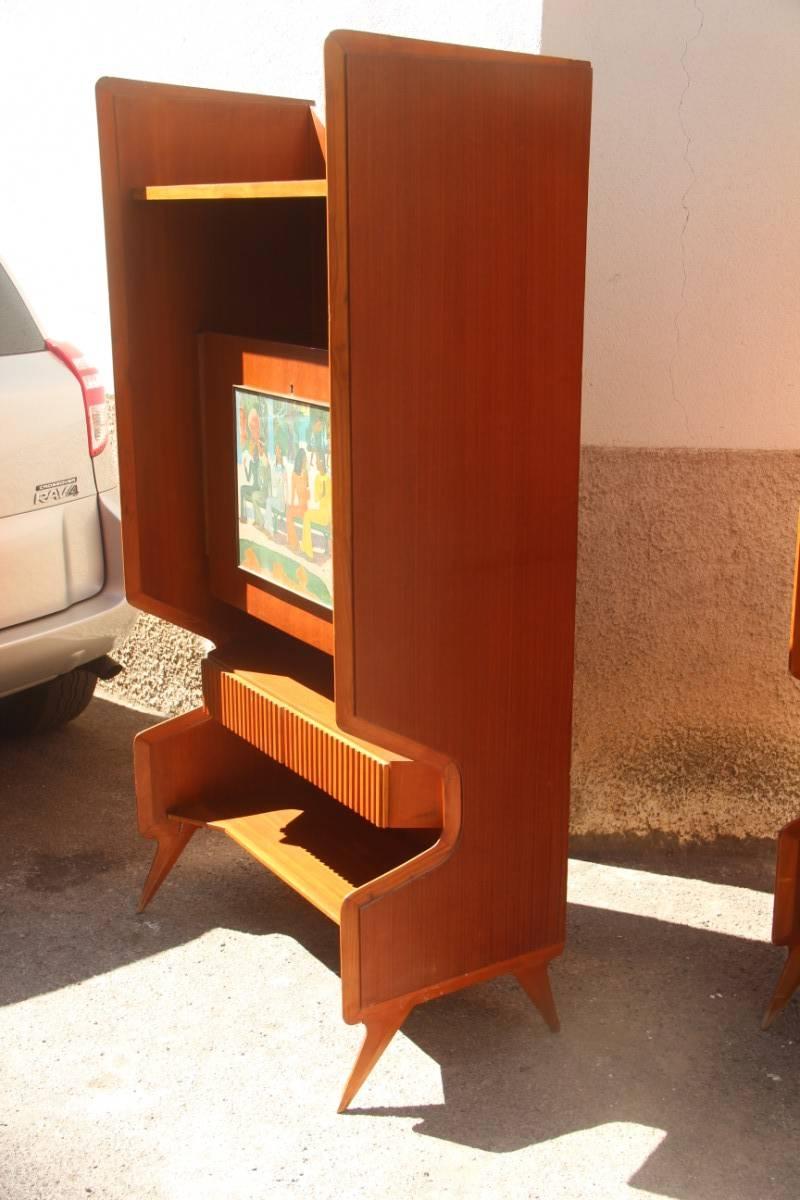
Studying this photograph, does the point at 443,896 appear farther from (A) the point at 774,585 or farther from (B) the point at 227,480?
(A) the point at 774,585

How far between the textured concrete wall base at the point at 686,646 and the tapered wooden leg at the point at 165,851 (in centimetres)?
97

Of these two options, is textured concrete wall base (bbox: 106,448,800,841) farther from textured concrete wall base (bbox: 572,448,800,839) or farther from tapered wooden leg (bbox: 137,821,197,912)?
tapered wooden leg (bbox: 137,821,197,912)

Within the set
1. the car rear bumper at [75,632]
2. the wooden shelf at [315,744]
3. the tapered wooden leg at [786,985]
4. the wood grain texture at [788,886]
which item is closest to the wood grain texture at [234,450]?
the wooden shelf at [315,744]

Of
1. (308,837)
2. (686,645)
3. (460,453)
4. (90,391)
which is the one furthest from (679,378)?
(90,391)

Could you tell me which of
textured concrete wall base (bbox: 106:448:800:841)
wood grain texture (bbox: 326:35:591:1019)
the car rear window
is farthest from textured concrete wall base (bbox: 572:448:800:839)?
the car rear window

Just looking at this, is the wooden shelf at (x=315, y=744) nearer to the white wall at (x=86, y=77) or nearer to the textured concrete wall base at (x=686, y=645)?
the textured concrete wall base at (x=686, y=645)

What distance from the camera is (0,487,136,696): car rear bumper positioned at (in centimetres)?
341

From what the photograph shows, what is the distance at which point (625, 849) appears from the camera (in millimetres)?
3463

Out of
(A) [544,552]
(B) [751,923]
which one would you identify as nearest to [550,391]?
(A) [544,552]

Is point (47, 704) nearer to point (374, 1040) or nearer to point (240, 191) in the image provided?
point (374, 1040)

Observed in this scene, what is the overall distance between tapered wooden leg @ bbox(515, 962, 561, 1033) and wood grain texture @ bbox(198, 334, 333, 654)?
0.75 metres

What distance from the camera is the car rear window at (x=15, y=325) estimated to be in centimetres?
350

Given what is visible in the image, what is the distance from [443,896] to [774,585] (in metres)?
1.27

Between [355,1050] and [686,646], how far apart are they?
1275 millimetres
